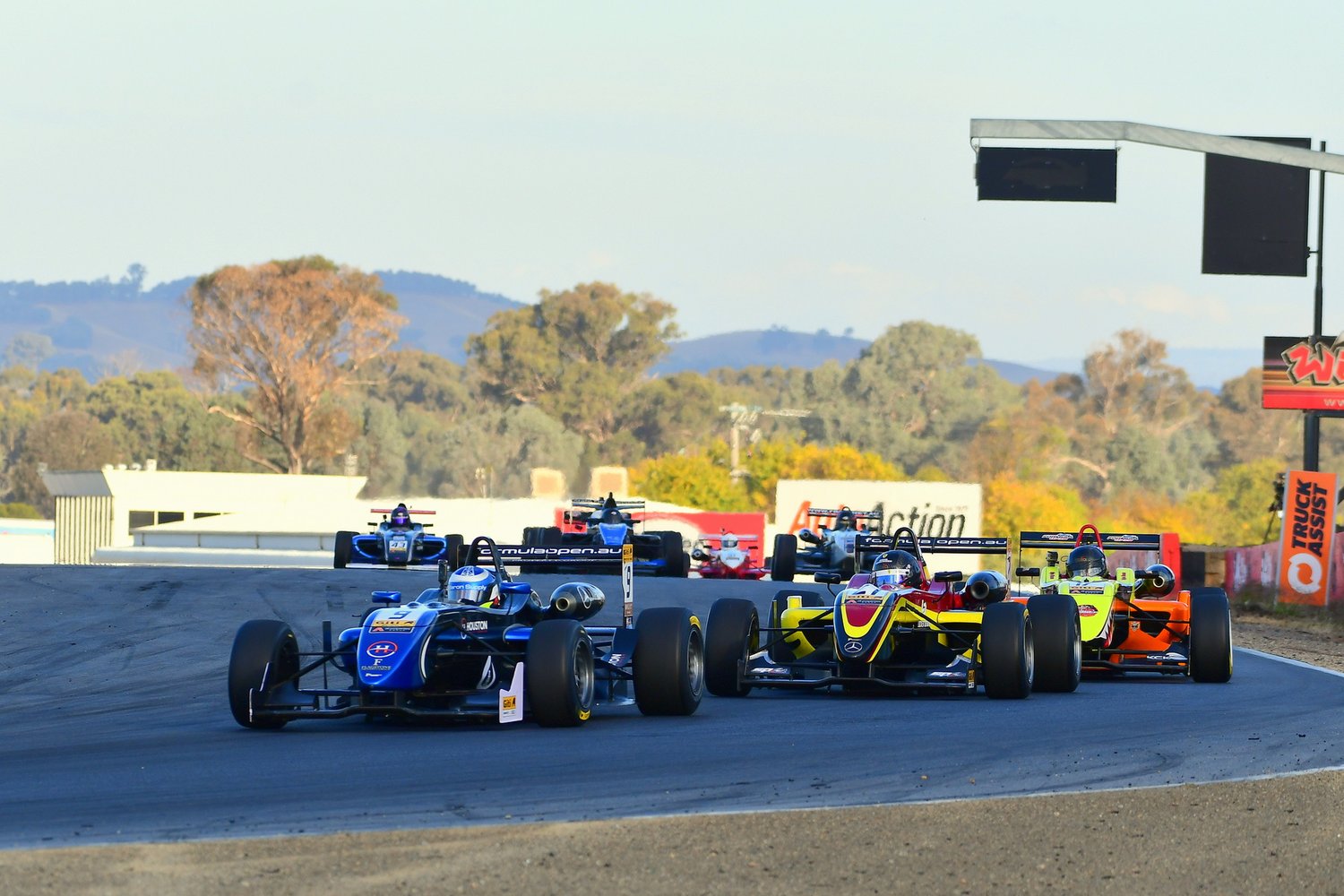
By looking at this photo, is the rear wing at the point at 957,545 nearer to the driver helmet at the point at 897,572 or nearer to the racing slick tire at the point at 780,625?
the racing slick tire at the point at 780,625

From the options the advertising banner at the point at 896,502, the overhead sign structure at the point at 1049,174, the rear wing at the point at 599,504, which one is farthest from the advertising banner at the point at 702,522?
the overhead sign structure at the point at 1049,174

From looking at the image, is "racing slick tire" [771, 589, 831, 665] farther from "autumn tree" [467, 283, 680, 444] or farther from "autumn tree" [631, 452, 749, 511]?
"autumn tree" [467, 283, 680, 444]

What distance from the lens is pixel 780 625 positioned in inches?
638

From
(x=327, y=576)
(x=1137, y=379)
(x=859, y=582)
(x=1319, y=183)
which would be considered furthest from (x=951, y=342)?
(x=859, y=582)

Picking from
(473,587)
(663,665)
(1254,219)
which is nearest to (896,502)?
(1254,219)

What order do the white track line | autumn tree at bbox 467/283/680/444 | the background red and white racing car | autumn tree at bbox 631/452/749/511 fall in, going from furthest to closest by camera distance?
1. autumn tree at bbox 467/283/680/444
2. autumn tree at bbox 631/452/749/511
3. the background red and white racing car
4. the white track line

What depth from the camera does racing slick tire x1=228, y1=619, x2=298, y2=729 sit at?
1247cm

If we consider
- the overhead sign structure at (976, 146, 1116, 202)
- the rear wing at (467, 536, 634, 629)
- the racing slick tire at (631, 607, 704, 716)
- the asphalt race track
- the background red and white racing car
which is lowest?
the background red and white racing car

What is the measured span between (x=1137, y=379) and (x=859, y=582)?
118 meters

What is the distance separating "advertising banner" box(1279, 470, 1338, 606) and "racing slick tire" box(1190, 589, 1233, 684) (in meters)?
18.5

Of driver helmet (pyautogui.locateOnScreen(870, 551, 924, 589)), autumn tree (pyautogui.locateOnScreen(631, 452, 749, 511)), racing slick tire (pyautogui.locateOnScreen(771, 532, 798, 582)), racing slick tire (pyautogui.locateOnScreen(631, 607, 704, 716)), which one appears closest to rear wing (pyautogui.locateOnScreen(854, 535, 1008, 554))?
driver helmet (pyautogui.locateOnScreen(870, 551, 924, 589))

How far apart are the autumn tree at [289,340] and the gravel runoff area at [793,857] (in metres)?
79.3

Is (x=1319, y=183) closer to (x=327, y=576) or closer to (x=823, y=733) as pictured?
(x=327, y=576)

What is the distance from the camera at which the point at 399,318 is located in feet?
292
